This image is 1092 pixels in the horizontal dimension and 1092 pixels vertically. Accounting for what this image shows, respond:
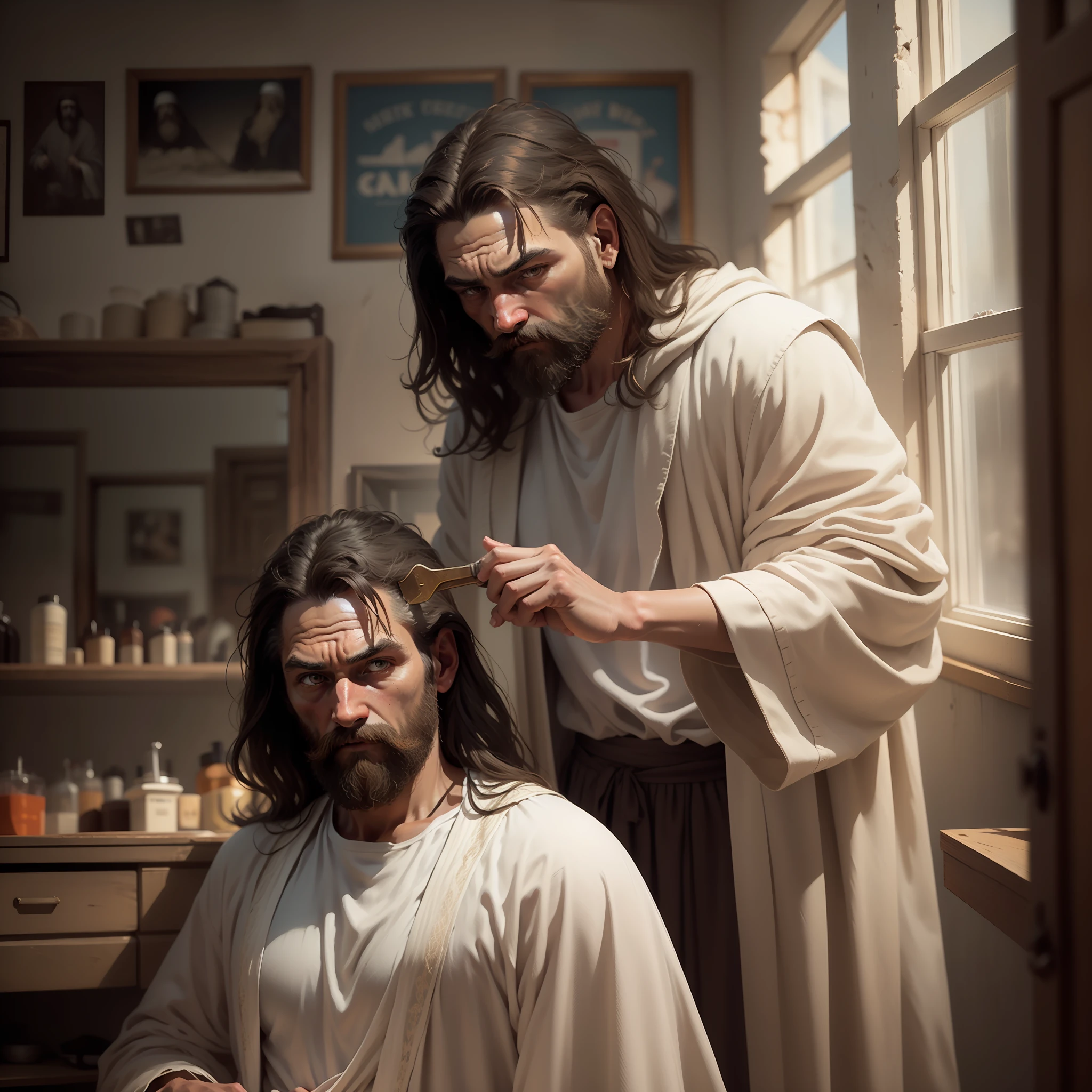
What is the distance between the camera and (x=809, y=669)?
55.0 inches

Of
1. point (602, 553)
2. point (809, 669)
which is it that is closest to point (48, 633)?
point (602, 553)

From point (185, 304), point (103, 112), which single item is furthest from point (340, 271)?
point (103, 112)

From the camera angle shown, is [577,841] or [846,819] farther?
[846,819]

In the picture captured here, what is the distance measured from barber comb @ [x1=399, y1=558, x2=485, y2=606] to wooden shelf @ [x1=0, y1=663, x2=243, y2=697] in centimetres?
137

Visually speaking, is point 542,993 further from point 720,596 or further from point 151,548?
point 151,548

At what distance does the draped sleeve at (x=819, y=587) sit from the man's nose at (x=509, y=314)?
1.10ft

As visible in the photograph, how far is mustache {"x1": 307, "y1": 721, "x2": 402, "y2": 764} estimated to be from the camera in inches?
56.9

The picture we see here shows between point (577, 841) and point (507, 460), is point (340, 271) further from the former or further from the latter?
point (577, 841)

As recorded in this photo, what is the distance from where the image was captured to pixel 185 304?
282cm

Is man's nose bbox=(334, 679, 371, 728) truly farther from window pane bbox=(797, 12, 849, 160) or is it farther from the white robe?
window pane bbox=(797, 12, 849, 160)

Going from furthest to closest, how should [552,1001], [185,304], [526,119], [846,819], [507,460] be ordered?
[185,304] → [507,460] → [526,119] → [846,819] → [552,1001]

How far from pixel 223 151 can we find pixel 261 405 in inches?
30.1

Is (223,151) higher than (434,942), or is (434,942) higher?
(223,151)

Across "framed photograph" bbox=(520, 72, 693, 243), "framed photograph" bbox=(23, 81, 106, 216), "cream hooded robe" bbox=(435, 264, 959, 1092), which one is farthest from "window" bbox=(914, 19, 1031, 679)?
"framed photograph" bbox=(23, 81, 106, 216)
